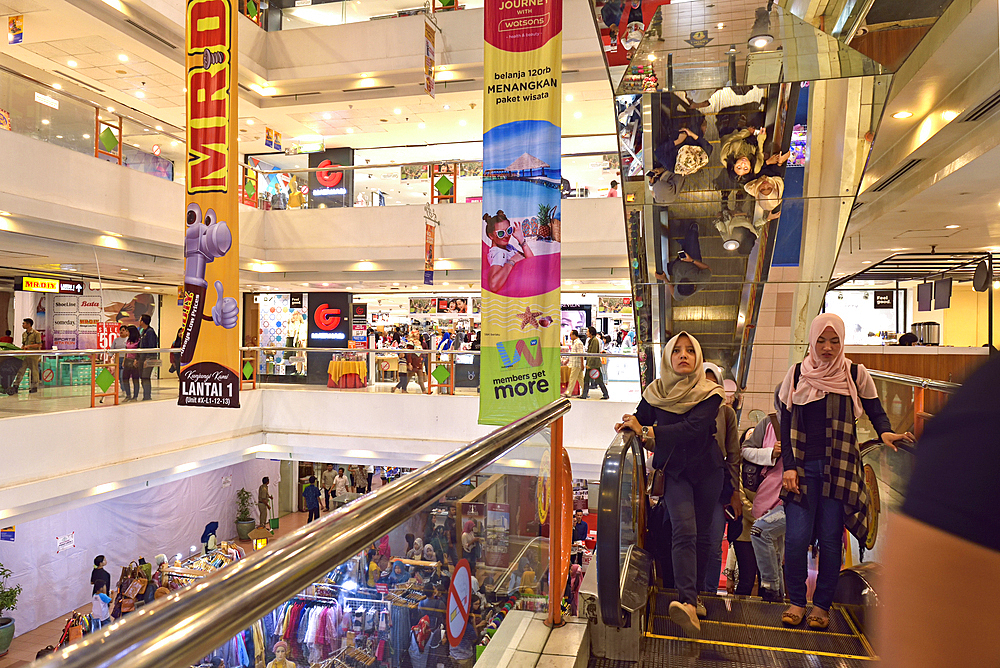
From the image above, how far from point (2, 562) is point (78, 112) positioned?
814 cm

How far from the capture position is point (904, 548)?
615 millimetres

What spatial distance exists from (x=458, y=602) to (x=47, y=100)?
→ 1070 centimetres

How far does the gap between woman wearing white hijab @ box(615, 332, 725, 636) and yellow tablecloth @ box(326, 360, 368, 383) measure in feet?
32.6

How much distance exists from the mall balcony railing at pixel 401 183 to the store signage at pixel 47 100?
204 inches

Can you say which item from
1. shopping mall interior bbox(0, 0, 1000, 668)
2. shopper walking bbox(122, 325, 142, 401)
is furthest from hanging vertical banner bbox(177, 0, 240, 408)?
shopper walking bbox(122, 325, 142, 401)

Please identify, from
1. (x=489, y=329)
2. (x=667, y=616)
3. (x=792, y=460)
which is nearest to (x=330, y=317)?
(x=489, y=329)

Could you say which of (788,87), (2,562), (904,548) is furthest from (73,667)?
(2,562)

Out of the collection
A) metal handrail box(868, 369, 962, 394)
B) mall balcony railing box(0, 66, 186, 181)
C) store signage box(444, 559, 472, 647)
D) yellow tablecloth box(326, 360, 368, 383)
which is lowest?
yellow tablecloth box(326, 360, 368, 383)

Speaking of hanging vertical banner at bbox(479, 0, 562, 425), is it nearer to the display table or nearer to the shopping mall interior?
the shopping mall interior

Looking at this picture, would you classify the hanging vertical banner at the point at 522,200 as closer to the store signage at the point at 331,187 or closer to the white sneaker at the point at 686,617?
the white sneaker at the point at 686,617

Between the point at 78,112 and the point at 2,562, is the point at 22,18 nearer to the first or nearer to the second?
the point at 78,112

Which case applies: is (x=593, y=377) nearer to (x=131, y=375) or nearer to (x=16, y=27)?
(x=131, y=375)

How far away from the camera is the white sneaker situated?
334 cm

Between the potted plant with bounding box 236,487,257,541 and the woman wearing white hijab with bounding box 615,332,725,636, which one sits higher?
the woman wearing white hijab with bounding box 615,332,725,636
